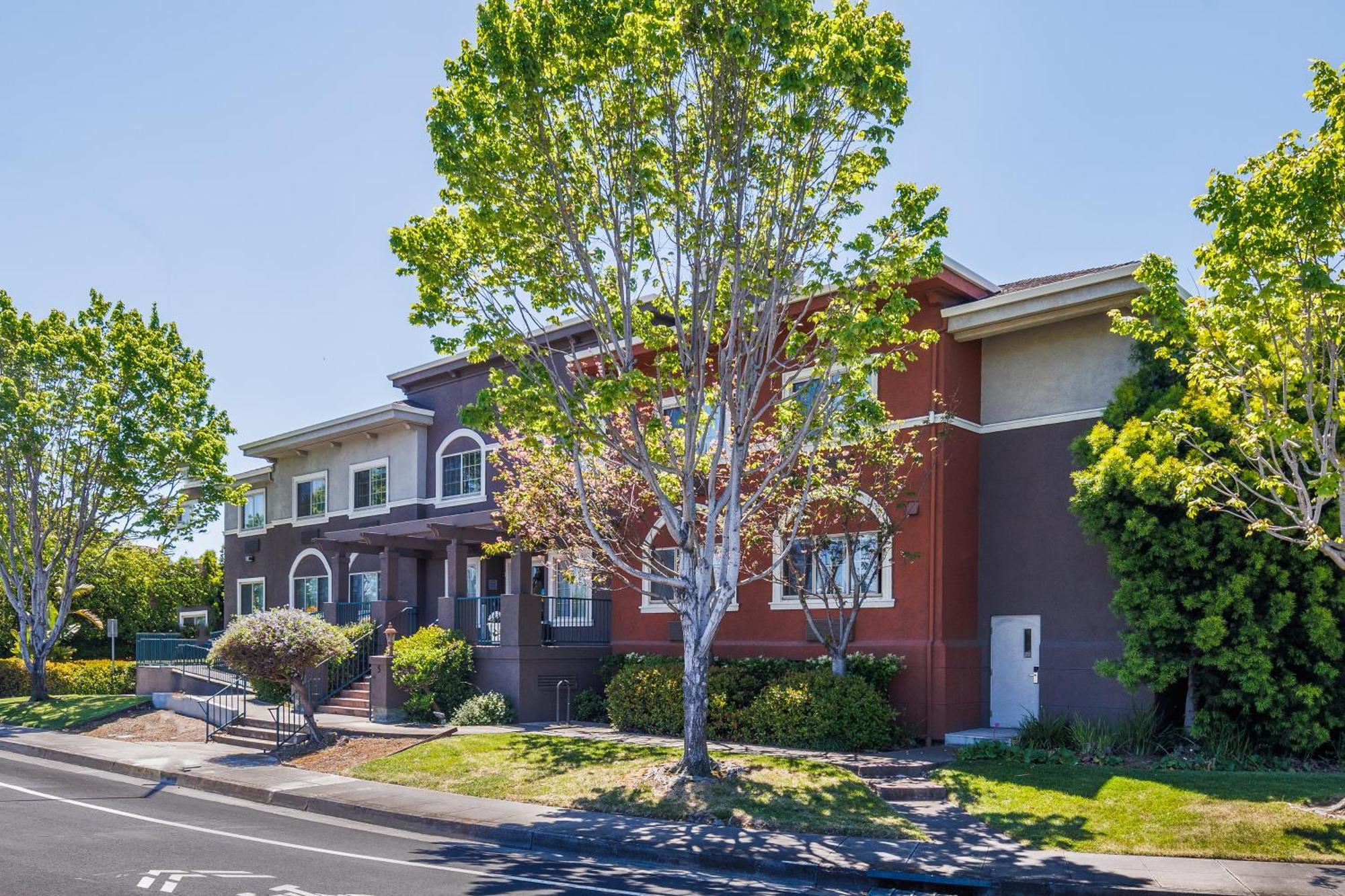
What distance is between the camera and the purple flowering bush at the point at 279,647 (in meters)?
18.5

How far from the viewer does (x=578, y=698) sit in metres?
22.5

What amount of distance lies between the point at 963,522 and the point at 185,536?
22.0m

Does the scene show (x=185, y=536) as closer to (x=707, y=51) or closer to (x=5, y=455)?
(x=5, y=455)

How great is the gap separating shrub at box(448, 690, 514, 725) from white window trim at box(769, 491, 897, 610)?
17.9 feet

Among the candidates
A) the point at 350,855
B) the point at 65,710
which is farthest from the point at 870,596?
the point at 65,710

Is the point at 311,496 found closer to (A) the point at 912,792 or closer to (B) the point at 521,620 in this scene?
(B) the point at 521,620

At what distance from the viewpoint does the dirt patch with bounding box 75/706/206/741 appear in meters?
22.7

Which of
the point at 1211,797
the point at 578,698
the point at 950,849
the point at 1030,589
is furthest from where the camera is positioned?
the point at 578,698

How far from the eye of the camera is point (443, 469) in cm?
2903

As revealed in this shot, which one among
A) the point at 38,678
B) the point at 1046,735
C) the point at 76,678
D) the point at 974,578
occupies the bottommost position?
the point at 76,678

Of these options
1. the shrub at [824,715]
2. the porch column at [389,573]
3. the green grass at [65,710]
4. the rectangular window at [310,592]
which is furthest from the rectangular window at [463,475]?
the shrub at [824,715]

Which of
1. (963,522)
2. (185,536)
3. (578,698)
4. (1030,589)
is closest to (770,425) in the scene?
(963,522)

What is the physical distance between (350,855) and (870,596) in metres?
10.8

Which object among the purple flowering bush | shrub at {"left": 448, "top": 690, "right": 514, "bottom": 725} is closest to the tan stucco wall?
shrub at {"left": 448, "top": 690, "right": 514, "bottom": 725}
